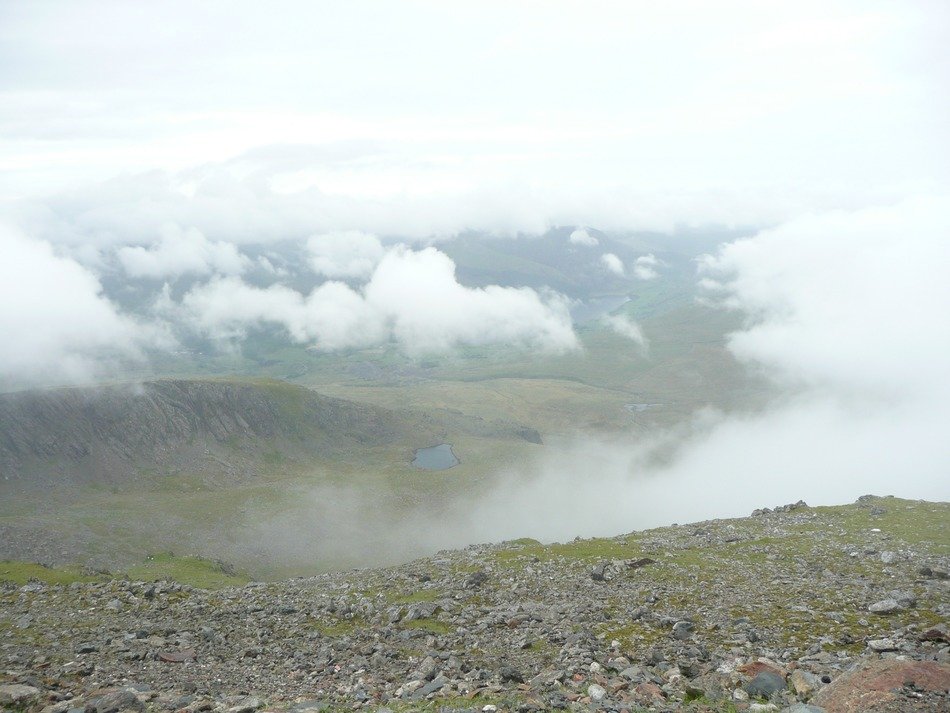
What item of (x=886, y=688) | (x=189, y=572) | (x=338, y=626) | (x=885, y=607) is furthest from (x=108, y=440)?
(x=886, y=688)

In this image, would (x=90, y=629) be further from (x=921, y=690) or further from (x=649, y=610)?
(x=921, y=690)

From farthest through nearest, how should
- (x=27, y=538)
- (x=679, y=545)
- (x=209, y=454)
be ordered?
1. (x=209, y=454)
2. (x=27, y=538)
3. (x=679, y=545)

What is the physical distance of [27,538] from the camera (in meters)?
107

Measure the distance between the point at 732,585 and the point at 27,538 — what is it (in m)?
118

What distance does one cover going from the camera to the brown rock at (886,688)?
14.7 meters

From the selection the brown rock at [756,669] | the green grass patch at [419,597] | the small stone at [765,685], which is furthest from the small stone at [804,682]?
the green grass patch at [419,597]

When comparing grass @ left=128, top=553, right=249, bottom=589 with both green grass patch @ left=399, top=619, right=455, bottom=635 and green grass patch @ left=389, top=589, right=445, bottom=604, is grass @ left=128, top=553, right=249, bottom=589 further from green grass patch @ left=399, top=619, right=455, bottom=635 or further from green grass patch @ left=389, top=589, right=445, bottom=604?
green grass patch @ left=399, top=619, right=455, bottom=635

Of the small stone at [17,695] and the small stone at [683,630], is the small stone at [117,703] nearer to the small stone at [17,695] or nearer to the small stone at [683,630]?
the small stone at [17,695]

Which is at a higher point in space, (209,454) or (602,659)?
(209,454)

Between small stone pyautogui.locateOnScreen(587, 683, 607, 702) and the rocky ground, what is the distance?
0.15m

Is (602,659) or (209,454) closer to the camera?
(602,659)

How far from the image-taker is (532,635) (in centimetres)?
2830

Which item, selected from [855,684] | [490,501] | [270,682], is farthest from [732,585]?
[490,501]

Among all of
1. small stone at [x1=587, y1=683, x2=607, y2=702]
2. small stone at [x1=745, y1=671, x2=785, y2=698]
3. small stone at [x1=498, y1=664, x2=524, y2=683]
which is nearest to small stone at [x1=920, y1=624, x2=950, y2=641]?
small stone at [x1=745, y1=671, x2=785, y2=698]
